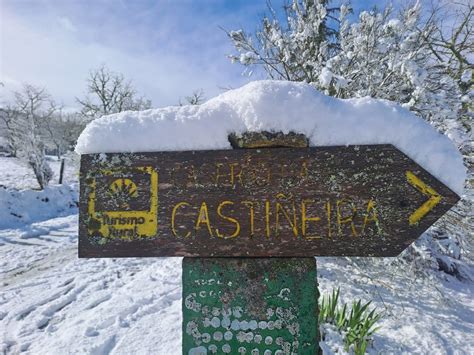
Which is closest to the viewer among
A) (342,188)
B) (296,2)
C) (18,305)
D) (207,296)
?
(342,188)

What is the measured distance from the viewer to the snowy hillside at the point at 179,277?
4.14 feet

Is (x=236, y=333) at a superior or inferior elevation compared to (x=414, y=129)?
inferior

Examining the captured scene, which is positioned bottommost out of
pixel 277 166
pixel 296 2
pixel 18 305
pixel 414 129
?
pixel 18 305

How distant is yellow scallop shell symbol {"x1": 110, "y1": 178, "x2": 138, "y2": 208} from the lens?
1.27 metres

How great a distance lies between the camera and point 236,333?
131cm

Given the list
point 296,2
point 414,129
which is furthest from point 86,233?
point 296,2

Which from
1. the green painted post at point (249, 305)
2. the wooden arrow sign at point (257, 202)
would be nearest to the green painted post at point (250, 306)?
the green painted post at point (249, 305)

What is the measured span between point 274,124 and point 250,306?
762 mm

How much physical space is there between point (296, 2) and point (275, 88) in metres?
4.65

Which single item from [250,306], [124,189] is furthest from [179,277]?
[124,189]

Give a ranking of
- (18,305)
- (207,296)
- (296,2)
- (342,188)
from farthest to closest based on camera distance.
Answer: (296,2), (18,305), (207,296), (342,188)

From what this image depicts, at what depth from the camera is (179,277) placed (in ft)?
16.2

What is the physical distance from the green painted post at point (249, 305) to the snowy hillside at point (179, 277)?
0.20 m

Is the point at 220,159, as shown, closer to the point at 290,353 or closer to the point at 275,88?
the point at 275,88
